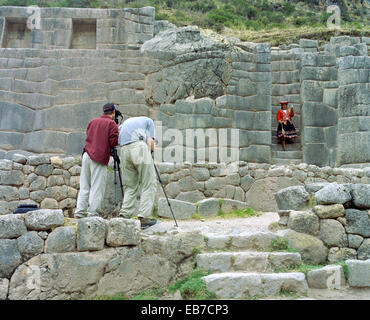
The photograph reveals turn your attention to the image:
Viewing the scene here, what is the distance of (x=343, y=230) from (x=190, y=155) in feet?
20.3

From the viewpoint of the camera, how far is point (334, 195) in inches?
193

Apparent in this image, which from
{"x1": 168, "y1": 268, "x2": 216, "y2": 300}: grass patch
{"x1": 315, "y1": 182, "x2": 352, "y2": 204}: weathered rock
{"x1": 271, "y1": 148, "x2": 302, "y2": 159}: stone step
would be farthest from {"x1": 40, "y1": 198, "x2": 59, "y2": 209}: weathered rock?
{"x1": 271, "y1": 148, "x2": 302, "y2": 159}: stone step

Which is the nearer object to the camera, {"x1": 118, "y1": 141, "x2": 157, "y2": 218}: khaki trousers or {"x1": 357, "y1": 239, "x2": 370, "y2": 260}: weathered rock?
{"x1": 357, "y1": 239, "x2": 370, "y2": 260}: weathered rock

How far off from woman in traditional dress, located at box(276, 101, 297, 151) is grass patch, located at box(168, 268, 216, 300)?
771 centimetres

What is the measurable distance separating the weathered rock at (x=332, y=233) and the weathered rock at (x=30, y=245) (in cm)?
301

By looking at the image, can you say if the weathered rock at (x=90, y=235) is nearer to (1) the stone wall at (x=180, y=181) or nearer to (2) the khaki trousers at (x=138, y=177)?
(2) the khaki trousers at (x=138, y=177)

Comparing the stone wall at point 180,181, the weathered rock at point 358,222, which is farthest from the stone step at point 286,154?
the weathered rock at point 358,222

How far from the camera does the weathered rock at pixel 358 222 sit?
4840mm

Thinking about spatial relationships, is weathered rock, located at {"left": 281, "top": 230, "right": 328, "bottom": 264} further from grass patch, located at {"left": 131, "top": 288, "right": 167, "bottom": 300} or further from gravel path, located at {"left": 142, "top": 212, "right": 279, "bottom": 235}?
grass patch, located at {"left": 131, "top": 288, "right": 167, "bottom": 300}

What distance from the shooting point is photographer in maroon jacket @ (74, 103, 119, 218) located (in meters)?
5.50

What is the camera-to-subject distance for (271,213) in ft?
24.9

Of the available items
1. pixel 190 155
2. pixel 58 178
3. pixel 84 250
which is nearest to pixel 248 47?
pixel 190 155

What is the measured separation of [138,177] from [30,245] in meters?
1.70
